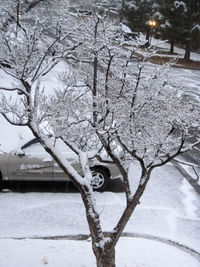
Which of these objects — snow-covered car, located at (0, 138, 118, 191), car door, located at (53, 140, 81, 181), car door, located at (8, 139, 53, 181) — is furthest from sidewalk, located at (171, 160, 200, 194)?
car door, located at (8, 139, 53, 181)

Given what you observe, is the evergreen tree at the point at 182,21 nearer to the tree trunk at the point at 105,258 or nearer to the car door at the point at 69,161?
the car door at the point at 69,161

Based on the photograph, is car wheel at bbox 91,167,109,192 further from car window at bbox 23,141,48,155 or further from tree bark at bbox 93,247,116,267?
tree bark at bbox 93,247,116,267

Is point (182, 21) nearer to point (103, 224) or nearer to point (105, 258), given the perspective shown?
point (103, 224)

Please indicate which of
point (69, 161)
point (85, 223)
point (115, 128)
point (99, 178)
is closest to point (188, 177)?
point (99, 178)

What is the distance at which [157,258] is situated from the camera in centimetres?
632

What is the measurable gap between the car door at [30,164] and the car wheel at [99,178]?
102cm

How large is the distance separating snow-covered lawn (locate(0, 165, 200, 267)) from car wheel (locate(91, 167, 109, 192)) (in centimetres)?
19

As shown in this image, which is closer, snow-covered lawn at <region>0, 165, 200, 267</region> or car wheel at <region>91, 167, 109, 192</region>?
snow-covered lawn at <region>0, 165, 200, 267</region>

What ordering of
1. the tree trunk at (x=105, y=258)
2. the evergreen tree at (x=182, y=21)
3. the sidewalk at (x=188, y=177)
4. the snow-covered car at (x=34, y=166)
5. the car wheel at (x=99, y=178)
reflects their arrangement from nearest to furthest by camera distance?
the tree trunk at (x=105, y=258) → the snow-covered car at (x=34, y=166) → the car wheel at (x=99, y=178) → the sidewalk at (x=188, y=177) → the evergreen tree at (x=182, y=21)

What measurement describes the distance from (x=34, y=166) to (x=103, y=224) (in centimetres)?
214

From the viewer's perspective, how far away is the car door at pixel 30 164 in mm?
8250

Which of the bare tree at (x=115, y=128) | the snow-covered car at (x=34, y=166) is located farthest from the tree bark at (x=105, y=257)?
the snow-covered car at (x=34, y=166)

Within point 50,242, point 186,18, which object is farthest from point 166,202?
point 186,18

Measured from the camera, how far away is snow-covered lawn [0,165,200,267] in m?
6.18
